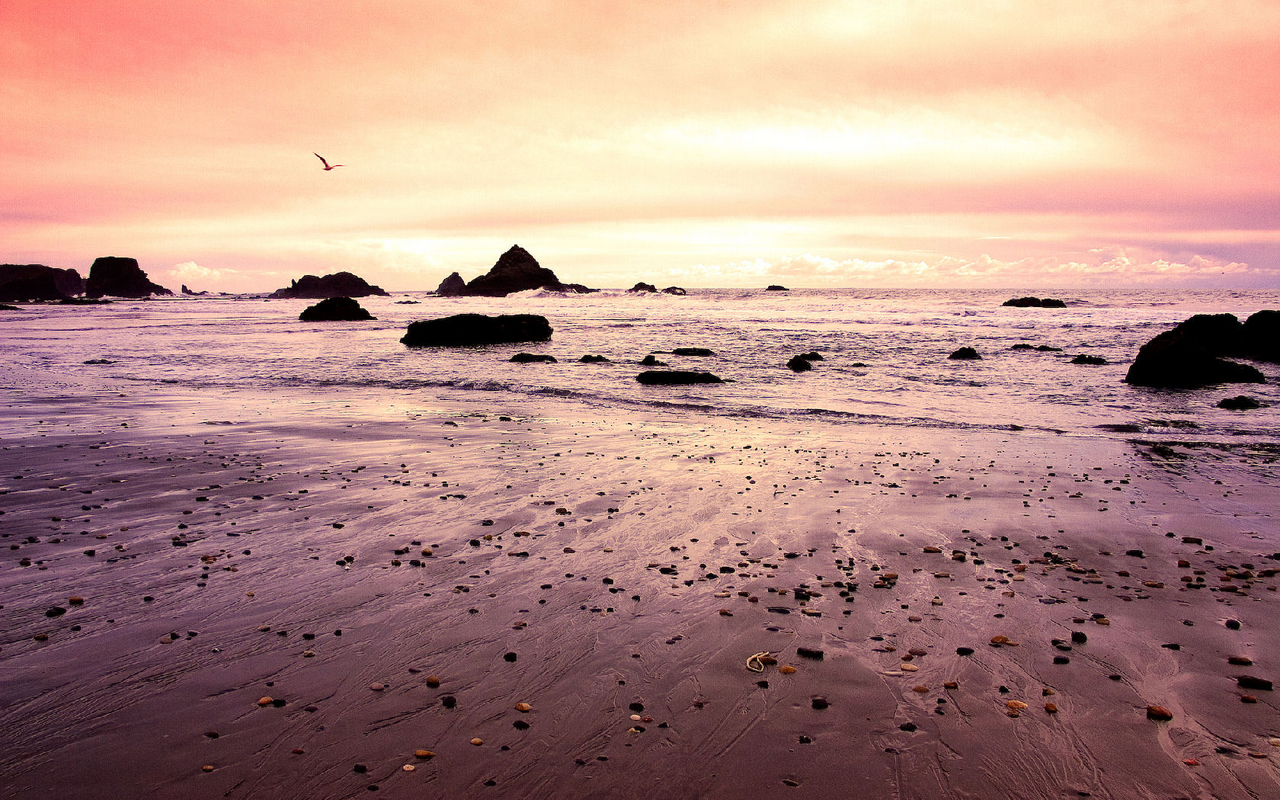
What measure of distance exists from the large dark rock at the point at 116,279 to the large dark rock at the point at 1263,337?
169658mm

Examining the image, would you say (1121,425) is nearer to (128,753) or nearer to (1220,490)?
(1220,490)

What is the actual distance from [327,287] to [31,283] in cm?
4886

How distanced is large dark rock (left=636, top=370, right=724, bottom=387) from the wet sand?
1091 centimetres

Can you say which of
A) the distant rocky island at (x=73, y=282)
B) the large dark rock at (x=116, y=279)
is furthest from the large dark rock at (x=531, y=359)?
the large dark rock at (x=116, y=279)

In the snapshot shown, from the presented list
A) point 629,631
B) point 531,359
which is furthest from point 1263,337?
point 629,631

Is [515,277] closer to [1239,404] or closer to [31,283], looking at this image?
[31,283]

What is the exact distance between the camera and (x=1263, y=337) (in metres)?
27.2

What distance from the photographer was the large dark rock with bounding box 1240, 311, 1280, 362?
88.0 ft

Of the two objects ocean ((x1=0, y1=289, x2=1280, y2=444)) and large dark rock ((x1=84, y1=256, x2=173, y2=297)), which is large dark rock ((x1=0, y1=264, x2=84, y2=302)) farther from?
ocean ((x1=0, y1=289, x2=1280, y2=444))

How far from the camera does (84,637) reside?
5070mm

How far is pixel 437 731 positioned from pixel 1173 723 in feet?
14.1

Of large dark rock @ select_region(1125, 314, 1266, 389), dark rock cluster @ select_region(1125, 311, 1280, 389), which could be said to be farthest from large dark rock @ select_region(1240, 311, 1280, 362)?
large dark rock @ select_region(1125, 314, 1266, 389)

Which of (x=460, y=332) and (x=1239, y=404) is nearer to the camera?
(x=1239, y=404)

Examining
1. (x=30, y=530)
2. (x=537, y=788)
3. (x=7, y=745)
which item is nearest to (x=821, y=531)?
(x=537, y=788)
